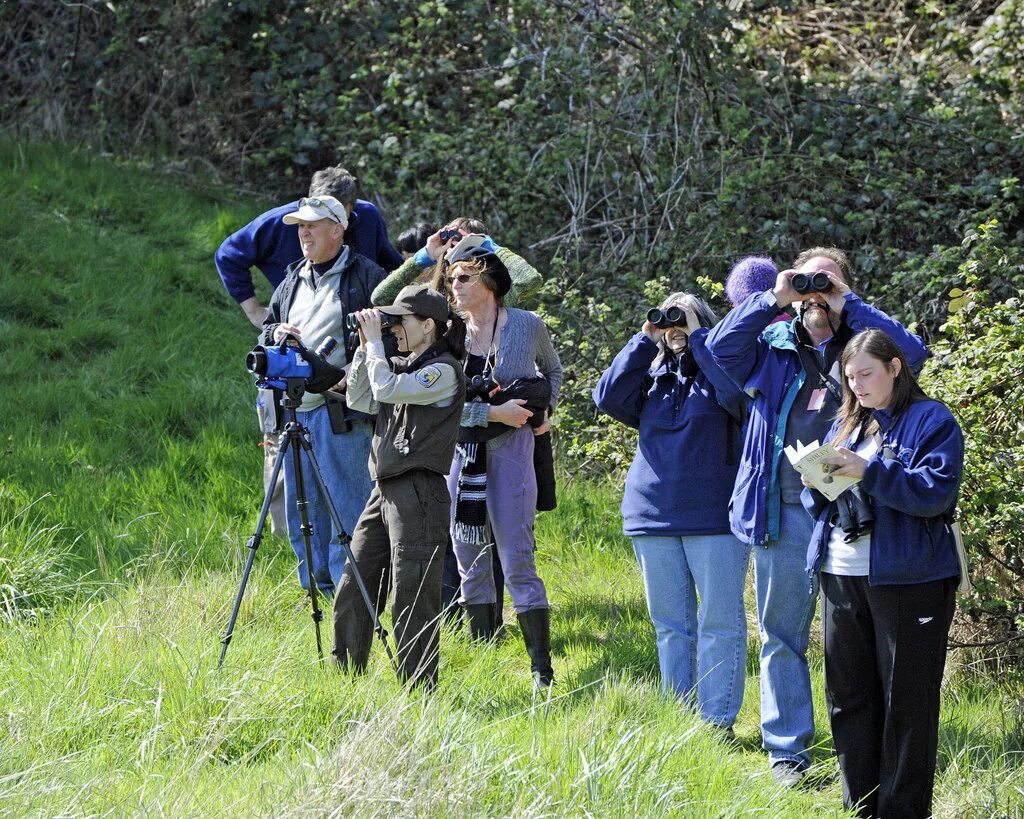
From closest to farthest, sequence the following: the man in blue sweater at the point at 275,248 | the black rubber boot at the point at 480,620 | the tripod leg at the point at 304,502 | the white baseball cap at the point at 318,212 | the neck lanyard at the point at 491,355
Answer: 1. the tripod leg at the point at 304,502
2. the neck lanyard at the point at 491,355
3. the black rubber boot at the point at 480,620
4. the white baseball cap at the point at 318,212
5. the man in blue sweater at the point at 275,248

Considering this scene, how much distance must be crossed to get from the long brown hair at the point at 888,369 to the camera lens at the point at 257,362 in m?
2.14

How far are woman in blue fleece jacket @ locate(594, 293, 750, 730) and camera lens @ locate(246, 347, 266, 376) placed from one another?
1.32 metres

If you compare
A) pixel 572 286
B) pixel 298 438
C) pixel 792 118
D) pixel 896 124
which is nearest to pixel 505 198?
pixel 572 286

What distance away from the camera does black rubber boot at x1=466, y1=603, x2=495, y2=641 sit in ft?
18.7

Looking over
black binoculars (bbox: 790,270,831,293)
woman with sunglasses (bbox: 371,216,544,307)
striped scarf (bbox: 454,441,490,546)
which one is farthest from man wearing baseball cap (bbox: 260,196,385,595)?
black binoculars (bbox: 790,270,831,293)

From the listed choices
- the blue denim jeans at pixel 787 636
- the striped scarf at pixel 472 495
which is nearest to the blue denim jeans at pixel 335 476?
the striped scarf at pixel 472 495

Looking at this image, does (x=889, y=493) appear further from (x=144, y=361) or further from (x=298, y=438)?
(x=144, y=361)

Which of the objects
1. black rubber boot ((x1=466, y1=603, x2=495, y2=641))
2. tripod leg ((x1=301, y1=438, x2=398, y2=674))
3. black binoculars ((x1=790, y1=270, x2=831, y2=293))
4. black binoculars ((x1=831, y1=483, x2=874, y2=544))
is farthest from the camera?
black rubber boot ((x1=466, y1=603, x2=495, y2=641))

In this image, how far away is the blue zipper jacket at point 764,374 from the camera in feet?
15.0

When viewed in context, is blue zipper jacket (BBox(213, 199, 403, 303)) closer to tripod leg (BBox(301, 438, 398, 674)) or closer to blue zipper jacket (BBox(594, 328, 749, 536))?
tripod leg (BBox(301, 438, 398, 674))

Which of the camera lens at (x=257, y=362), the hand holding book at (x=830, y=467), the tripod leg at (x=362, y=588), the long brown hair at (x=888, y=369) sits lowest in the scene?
the tripod leg at (x=362, y=588)

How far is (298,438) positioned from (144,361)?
3831mm

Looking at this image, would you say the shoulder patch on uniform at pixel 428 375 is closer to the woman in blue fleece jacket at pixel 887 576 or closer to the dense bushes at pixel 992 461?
the woman in blue fleece jacket at pixel 887 576

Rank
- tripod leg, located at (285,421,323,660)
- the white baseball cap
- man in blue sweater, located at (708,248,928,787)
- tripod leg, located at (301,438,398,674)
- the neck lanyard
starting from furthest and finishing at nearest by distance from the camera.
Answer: the white baseball cap → the neck lanyard → tripod leg, located at (285,421,323,660) → tripod leg, located at (301,438,398,674) → man in blue sweater, located at (708,248,928,787)
